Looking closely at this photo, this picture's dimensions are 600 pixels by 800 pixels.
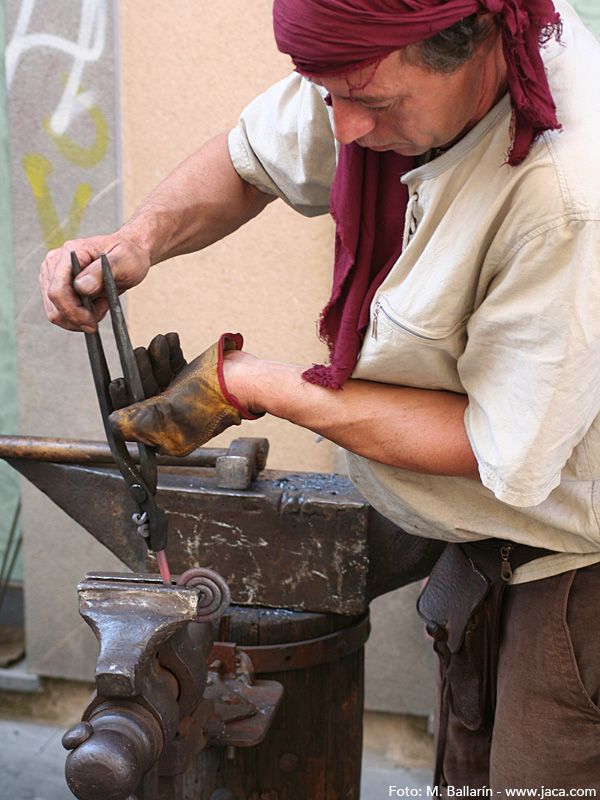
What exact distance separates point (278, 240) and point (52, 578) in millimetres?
1386

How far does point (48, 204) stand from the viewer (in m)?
2.50

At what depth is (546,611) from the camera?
4.22 feet

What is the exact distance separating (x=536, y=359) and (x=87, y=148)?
1.87m

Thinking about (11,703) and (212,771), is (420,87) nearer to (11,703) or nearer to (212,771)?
(212,771)

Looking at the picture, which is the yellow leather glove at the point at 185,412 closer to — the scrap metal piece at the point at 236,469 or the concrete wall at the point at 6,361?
the scrap metal piece at the point at 236,469

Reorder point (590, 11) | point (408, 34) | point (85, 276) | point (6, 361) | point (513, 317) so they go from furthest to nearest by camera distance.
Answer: point (6, 361), point (590, 11), point (85, 276), point (513, 317), point (408, 34)

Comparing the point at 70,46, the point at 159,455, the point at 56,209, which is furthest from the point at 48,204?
the point at 159,455

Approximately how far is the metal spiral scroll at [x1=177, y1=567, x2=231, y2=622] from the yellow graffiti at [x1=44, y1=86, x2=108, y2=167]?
64.3 inches

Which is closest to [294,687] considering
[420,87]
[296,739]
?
[296,739]

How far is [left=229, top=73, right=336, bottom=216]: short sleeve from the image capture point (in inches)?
54.1

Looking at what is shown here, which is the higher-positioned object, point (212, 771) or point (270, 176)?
point (270, 176)

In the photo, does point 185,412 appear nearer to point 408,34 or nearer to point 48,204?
point 408,34

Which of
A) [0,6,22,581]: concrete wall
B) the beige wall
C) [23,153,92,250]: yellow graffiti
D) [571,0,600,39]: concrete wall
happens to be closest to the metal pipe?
the beige wall

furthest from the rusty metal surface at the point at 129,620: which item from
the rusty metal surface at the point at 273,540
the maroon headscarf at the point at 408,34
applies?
the maroon headscarf at the point at 408,34
